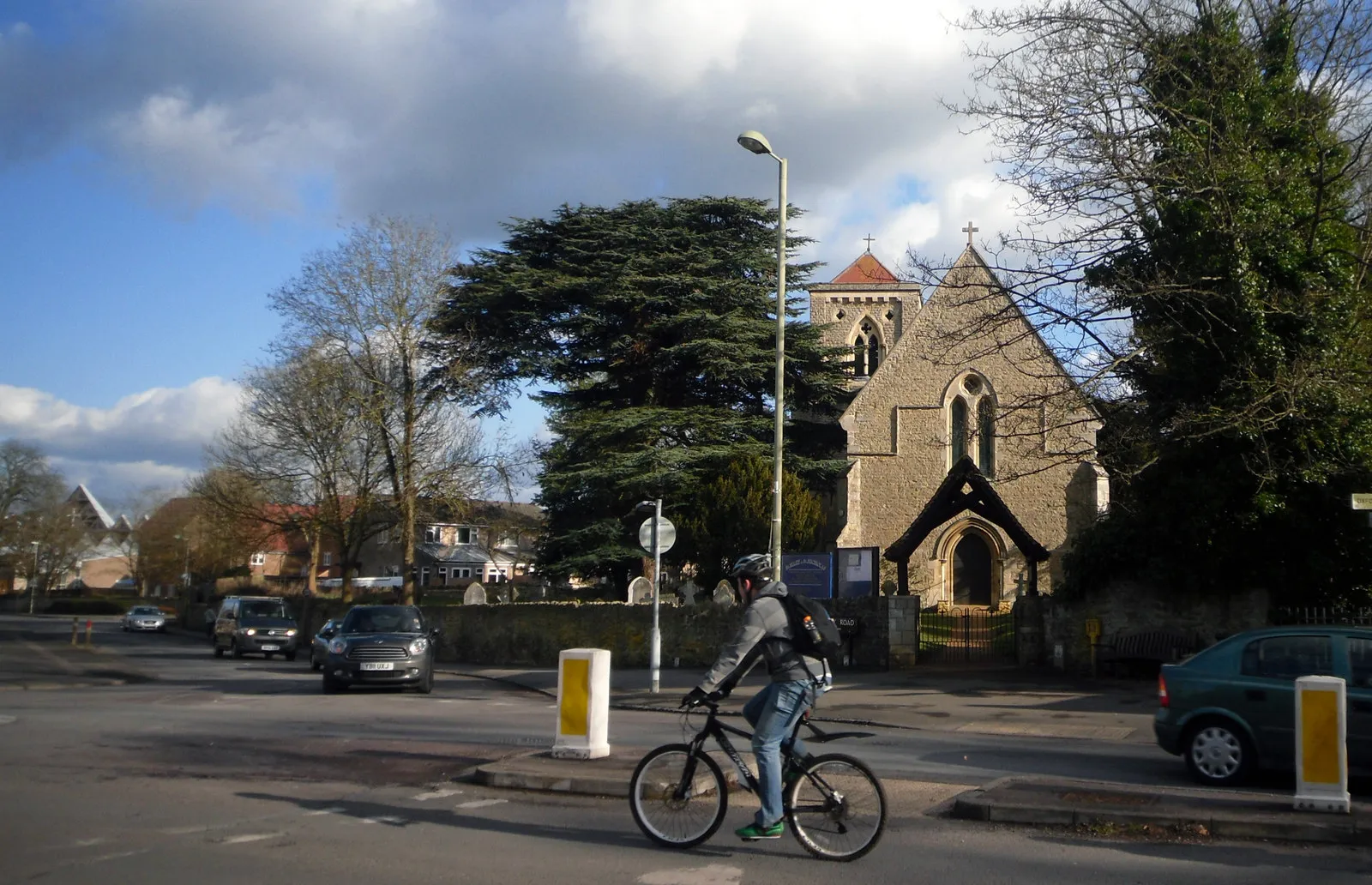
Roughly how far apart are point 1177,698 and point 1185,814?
117 inches

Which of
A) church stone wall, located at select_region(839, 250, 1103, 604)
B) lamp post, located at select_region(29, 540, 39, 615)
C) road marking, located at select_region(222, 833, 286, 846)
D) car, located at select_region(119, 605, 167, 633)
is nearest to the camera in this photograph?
road marking, located at select_region(222, 833, 286, 846)

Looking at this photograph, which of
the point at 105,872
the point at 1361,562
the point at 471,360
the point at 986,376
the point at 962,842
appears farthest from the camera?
the point at 986,376

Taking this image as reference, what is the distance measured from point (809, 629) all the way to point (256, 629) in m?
29.7

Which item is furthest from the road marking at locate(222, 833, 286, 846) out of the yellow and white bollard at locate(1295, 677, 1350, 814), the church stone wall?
the church stone wall

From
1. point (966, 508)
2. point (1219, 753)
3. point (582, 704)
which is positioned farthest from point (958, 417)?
point (582, 704)

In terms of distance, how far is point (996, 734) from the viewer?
48.2 ft

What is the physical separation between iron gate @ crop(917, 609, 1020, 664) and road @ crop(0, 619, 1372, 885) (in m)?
10.3

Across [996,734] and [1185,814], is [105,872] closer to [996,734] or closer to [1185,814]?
[1185,814]

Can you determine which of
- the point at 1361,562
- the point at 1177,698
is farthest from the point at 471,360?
the point at 1177,698

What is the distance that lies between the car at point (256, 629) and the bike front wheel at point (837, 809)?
28938 mm

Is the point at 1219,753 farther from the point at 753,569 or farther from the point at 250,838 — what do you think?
the point at 250,838

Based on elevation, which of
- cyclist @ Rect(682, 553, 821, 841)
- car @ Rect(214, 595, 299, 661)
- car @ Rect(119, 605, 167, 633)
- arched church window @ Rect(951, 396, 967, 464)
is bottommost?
car @ Rect(119, 605, 167, 633)

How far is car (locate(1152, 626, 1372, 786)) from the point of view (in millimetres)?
10094

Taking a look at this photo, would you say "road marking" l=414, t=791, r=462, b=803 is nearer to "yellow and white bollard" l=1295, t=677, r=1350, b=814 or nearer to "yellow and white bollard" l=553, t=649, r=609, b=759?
"yellow and white bollard" l=553, t=649, r=609, b=759
